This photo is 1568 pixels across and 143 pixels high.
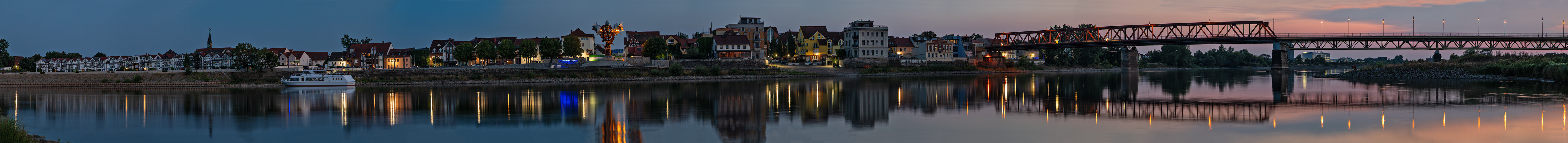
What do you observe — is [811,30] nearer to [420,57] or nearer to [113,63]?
[420,57]

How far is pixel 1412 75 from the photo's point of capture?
179 ft

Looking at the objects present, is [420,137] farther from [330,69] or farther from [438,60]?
[438,60]

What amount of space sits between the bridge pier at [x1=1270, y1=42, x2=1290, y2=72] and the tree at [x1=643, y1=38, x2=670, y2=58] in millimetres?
58116

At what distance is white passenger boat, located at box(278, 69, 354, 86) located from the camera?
49.1m

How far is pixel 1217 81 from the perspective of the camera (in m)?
53.3

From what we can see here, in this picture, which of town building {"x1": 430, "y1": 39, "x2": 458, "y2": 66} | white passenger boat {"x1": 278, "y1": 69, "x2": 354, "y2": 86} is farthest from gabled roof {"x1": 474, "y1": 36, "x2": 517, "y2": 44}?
white passenger boat {"x1": 278, "y1": 69, "x2": 354, "y2": 86}

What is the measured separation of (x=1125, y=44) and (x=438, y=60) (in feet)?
262

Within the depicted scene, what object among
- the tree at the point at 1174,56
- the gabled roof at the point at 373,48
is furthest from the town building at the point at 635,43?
the tree at the point at 1174,56

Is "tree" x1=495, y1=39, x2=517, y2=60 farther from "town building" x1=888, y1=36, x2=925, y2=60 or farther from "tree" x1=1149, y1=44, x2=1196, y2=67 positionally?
"tree" x1=1149, y1=44, x2=1196, y2=67

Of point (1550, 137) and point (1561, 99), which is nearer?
point (1550, 137)

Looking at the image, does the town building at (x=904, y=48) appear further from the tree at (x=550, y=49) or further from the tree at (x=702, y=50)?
the tree at (x=550, y=49)

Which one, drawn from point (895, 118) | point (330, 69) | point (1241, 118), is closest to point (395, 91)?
point (330, 69)

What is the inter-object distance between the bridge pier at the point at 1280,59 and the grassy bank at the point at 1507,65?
1755 cm

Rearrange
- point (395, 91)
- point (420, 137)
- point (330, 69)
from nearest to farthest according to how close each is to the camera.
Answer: point (420, 137) < point (395, 91) < point (330, 69)
